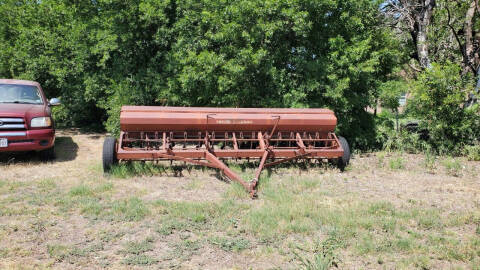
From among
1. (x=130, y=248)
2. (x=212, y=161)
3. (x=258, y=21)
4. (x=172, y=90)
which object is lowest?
(x=130, y=248)

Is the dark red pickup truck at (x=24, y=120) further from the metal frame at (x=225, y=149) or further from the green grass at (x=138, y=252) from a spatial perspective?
the green grass at (x=138, y=252)

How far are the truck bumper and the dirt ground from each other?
0.38 meters

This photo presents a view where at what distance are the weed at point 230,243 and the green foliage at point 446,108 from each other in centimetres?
716

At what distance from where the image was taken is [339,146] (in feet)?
25.8

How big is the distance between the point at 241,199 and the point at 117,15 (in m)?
7.32

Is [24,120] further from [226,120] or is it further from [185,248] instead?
[185,248]

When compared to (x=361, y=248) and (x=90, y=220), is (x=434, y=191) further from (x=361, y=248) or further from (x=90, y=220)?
(x=90, y=220)

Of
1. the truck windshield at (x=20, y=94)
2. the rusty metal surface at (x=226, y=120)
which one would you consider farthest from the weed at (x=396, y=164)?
the truck windshield at (x=20, y=94)

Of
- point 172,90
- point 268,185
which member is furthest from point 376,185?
point 172,90

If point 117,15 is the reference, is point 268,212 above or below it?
below

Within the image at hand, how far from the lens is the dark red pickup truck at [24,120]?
7.36 meters

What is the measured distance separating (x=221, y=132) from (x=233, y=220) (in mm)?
3058

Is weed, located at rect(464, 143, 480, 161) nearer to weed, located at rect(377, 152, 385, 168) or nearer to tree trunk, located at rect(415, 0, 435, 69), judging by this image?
weed, located at rect(377, 152, 385, 168)

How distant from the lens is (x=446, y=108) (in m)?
9.44
